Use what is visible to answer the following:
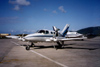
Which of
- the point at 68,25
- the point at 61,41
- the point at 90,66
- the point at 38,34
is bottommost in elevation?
the point at 90,66

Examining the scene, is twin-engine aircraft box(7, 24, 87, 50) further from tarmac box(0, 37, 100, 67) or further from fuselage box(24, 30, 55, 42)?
tarmac box(0, 37, 100, 67)

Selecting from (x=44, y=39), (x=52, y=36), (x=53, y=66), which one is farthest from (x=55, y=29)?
(x=53, y=66)

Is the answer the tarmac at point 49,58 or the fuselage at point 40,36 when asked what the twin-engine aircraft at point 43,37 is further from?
the tarmac at point 49,58

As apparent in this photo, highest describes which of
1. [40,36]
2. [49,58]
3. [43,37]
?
[40,36]

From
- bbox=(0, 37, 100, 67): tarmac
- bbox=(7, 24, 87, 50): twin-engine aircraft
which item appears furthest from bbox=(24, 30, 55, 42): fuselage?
bbox=(0, 37, 100, 67): tarmac

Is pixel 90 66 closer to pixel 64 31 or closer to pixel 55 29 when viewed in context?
pixel 55 29

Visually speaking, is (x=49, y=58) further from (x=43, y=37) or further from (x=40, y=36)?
(x=43, y=37)

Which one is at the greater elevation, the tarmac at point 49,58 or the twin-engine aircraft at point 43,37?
the twin-engine aircraft at point 43,37

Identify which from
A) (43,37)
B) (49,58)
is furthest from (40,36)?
(49,58)

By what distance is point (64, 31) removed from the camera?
20.6 metres

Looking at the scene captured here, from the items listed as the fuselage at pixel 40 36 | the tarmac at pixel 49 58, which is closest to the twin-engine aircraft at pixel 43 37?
the fuselage at pixel 40 36

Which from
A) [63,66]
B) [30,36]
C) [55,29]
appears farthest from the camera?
[55,29]

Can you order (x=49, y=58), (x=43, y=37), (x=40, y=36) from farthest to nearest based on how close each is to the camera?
(x=43, y=37)
(x=40, y=36)
(x=49, y=58)

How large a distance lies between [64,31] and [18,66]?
47.9 feet
